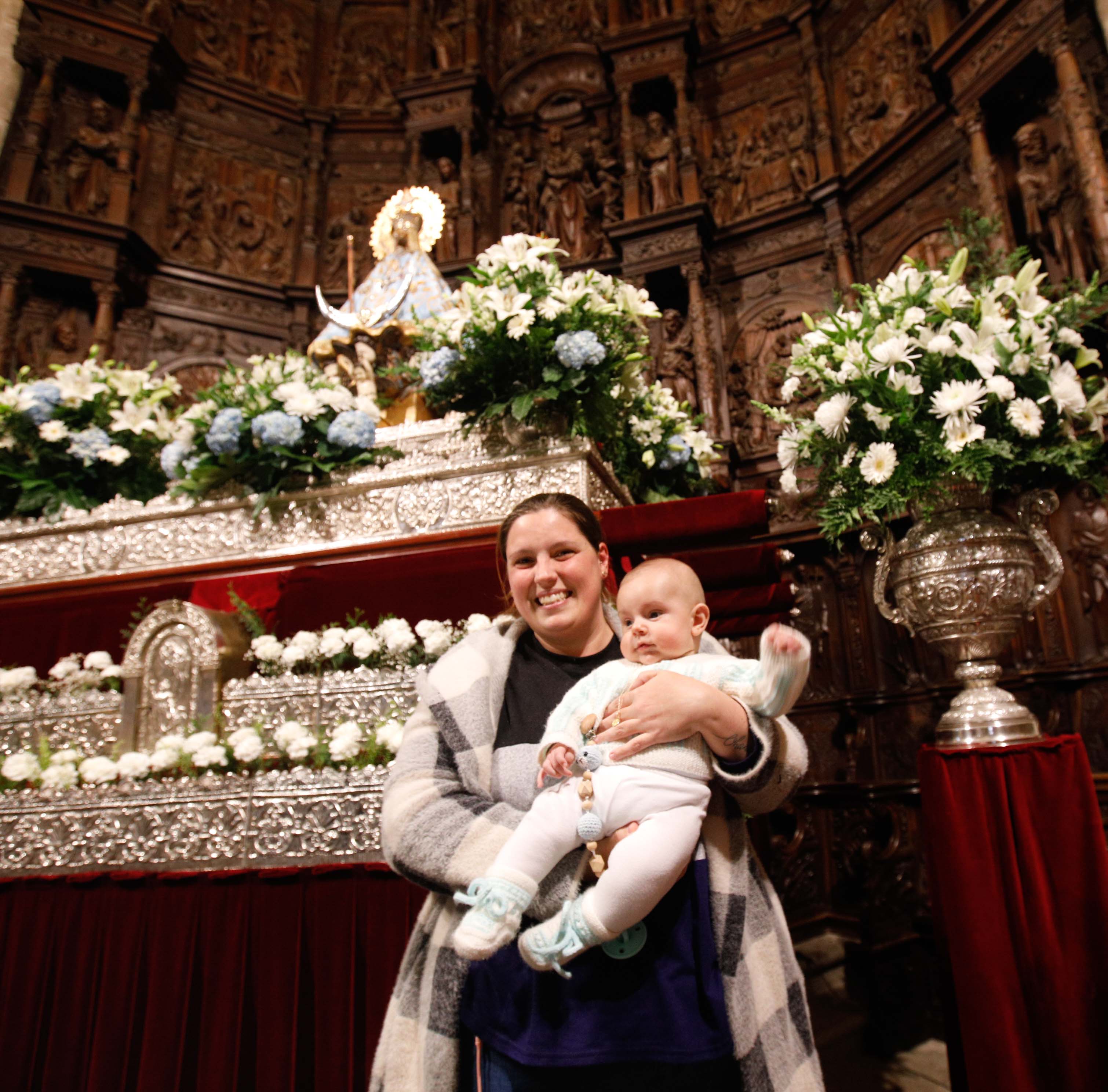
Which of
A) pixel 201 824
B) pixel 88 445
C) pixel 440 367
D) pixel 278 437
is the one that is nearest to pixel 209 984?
pixel 201 824

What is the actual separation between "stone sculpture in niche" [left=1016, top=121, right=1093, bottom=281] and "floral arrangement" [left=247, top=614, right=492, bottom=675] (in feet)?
15.3

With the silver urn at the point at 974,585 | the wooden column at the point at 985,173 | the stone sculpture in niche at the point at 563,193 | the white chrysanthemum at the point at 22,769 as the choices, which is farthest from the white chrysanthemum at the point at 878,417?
the stone sculpture in niche at the point at 563,193

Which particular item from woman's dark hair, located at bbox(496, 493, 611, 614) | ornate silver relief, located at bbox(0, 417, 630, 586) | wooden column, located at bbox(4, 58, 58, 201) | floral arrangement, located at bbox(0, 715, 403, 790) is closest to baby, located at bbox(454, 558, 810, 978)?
woman's dark hair, located at bbox(496, 493, 611, 614)

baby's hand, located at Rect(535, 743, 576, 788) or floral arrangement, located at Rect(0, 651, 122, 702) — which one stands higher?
floral arrangement, located at Rect(0, 651, 122, 702)

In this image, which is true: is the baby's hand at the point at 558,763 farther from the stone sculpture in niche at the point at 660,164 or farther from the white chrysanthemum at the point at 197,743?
the stone sculpture in niche at the point at 660,164

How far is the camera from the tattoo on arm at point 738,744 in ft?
3.69

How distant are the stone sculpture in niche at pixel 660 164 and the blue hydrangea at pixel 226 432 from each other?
5946 millimetres

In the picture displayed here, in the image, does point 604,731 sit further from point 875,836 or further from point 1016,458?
point 875,836

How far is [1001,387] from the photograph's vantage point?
213 cm

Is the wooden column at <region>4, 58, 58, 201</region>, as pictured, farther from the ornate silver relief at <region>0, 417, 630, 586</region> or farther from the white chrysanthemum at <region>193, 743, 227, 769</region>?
the white chrysanthemum at <region>193, 743, 227, 769</region>

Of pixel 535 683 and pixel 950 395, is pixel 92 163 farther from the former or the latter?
pixel 535 683

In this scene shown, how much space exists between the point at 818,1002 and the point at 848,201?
658cm

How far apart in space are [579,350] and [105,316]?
661cm

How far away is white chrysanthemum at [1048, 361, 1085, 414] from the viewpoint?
216cm
